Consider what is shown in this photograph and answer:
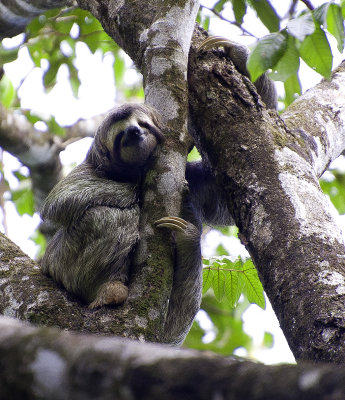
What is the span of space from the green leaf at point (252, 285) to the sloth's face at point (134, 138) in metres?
1.94

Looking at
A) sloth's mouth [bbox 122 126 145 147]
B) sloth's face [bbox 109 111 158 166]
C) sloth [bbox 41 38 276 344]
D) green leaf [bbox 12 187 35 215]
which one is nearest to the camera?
sloth [bbox 41 38 276 344]

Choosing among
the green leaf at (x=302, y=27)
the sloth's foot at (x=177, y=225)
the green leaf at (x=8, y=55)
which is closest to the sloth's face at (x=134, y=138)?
the sloth's foot at (x=177, y=225)

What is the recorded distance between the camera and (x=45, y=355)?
1213mm

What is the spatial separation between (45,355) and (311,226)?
91.5 inches

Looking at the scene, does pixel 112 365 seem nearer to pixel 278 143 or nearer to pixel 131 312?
pixel 131 312

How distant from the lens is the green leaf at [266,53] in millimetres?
3185

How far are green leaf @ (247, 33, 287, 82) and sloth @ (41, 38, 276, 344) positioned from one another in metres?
1.35

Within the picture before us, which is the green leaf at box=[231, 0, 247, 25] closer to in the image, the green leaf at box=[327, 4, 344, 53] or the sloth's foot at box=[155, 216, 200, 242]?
the green leaf at box=[327, 4, 344, 53]

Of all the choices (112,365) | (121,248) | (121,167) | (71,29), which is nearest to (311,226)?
(121,248)

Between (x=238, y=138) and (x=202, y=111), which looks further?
(x=202, y=111)

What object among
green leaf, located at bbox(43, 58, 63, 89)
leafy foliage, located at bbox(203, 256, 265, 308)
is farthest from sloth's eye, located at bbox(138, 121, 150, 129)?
green leaf, located at bbox(43, 58, 63, 89)

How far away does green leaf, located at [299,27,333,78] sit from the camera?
10.8ft

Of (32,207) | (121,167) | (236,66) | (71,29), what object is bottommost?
(32,207)

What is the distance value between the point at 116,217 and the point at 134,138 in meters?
0.82
